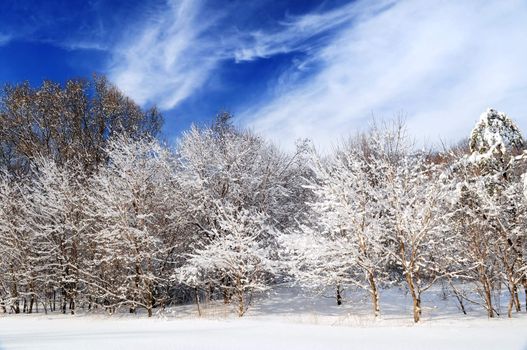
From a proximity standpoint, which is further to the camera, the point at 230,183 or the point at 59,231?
the point at 59,231

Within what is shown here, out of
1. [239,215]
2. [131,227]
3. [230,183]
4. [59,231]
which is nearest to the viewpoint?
[239,215]

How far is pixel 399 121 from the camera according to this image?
1470 centimetres

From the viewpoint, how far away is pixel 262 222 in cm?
1778

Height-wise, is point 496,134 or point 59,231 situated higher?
point 496,134

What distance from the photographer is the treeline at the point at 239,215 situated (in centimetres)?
1314

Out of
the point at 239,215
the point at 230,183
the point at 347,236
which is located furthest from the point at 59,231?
the point at 347,236

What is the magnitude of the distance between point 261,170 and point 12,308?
48.5ft

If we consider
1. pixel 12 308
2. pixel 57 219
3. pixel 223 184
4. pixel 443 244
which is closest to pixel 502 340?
pixel 443 244

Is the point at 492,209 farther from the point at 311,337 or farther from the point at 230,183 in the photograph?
the point at 230,183

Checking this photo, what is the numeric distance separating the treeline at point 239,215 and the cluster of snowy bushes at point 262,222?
0.08m

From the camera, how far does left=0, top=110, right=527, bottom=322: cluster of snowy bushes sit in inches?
515

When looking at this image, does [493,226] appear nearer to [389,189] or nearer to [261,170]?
[389,189]

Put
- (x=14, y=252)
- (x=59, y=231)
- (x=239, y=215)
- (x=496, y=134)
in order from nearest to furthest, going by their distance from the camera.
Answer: (x=496, y=134) < (x=239, y=215) < (x=59, y=231) < (x=14, y=252)

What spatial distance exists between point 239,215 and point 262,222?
1641 mm
